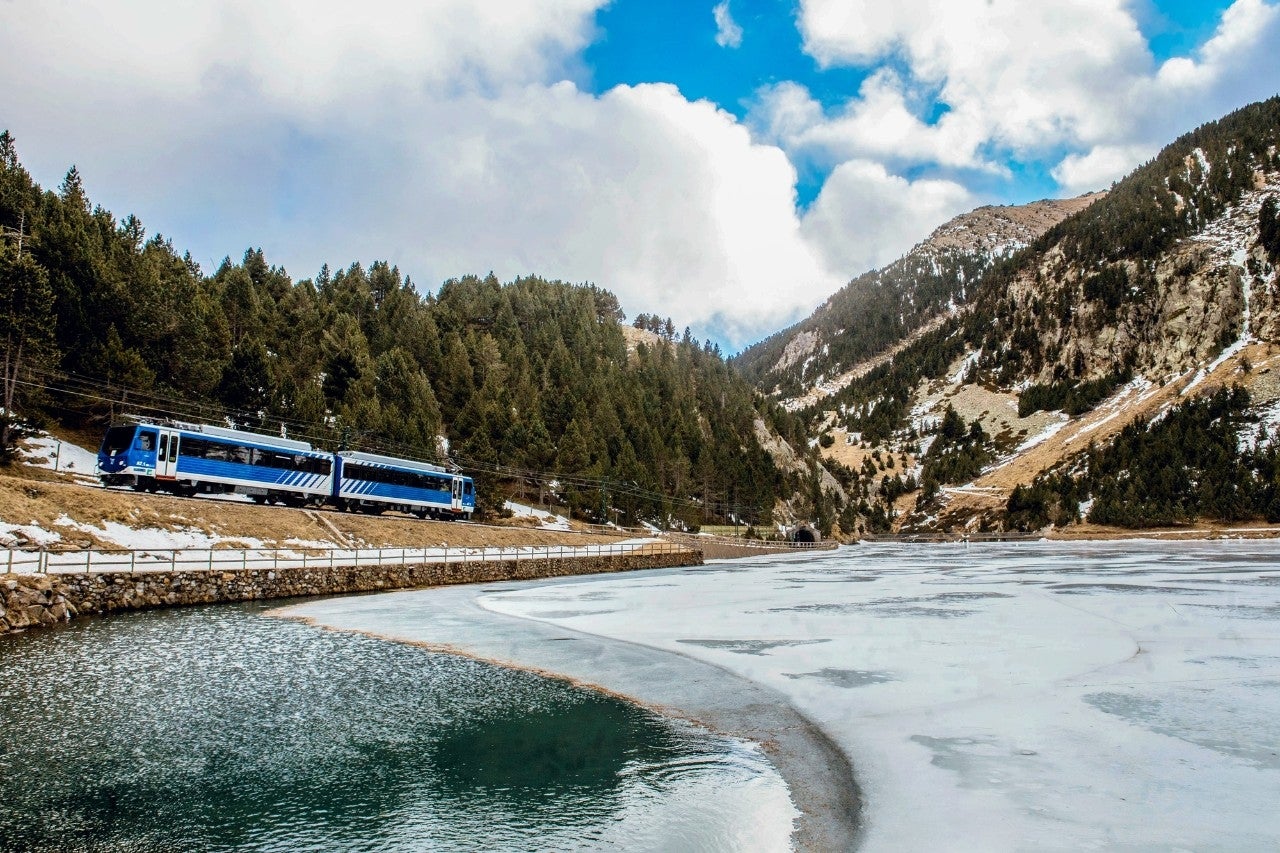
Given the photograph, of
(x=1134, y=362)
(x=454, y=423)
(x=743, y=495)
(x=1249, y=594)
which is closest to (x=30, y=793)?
(x=1249, y=594)

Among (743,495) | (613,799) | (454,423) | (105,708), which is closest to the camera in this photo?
(613,799)

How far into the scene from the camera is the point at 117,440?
43.0 m

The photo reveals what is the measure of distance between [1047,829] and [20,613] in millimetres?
28603

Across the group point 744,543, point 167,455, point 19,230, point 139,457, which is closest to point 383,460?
point 167,455

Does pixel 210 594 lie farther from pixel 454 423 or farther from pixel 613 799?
pixel 454 423

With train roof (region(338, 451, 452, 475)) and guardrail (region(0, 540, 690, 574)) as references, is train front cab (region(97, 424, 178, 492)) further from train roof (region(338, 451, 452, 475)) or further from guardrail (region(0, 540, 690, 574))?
train roof (region(338, 451, 452, 475))

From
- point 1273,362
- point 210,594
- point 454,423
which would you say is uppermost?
point 1273,362

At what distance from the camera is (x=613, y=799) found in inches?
376

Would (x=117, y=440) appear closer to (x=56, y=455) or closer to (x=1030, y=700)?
(x=56, y=455)

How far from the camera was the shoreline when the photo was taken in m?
9.40

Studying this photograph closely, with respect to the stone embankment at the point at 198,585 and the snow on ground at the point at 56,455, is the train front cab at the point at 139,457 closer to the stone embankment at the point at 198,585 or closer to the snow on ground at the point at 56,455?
the snow on ground at the point at 56,455

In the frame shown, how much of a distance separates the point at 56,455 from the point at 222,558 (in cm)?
2628

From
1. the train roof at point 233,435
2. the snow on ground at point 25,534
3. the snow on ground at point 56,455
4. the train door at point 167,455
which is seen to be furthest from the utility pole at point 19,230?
Answer: the snow on ground at point 25,534

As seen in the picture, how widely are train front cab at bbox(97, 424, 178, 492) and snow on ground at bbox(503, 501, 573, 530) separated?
46065 millimetres
